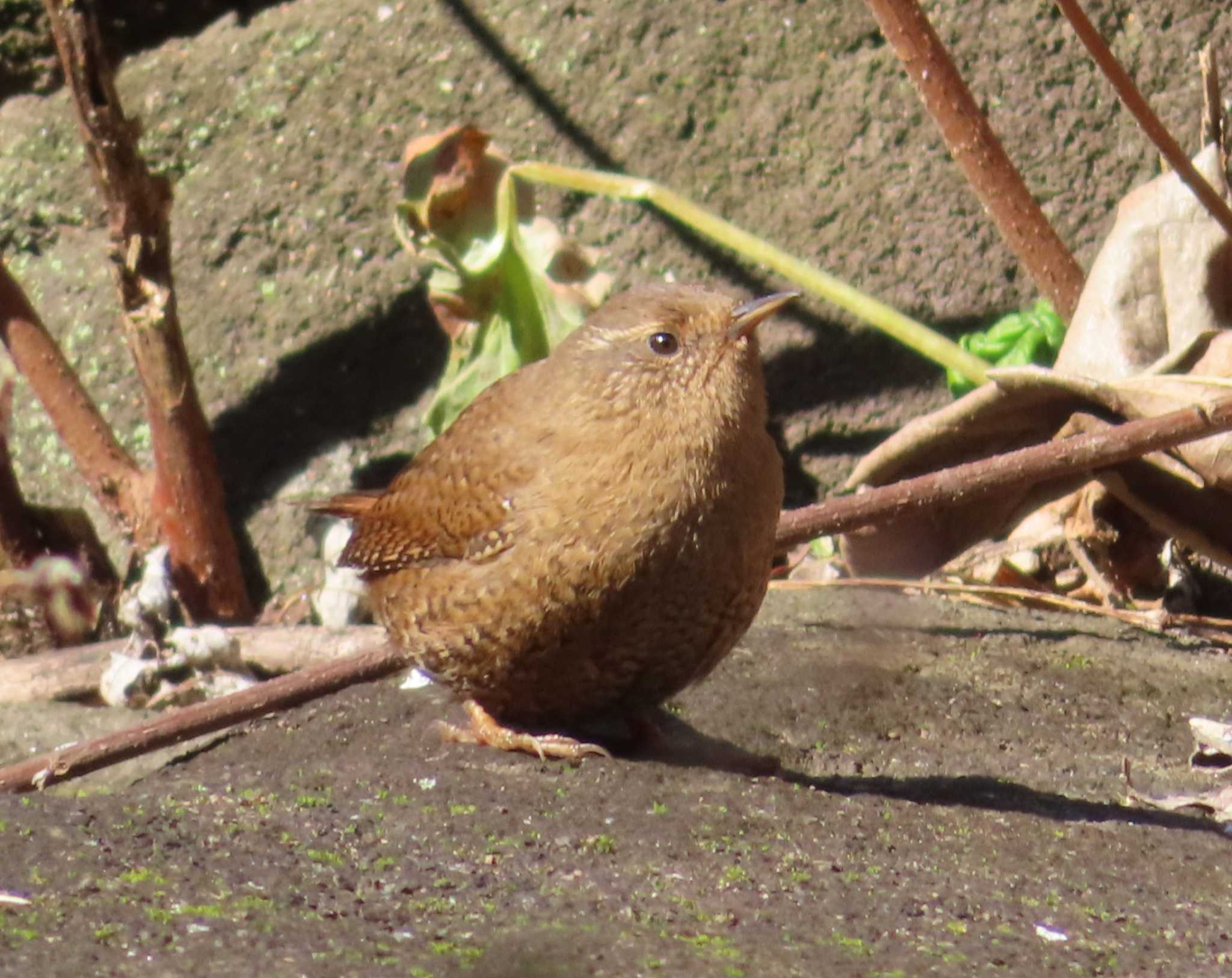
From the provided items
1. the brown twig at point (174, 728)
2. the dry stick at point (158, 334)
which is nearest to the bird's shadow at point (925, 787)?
the brown twig at point (174, 728)

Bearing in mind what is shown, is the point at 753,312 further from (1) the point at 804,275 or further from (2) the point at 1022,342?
(2) the point at 1022,342

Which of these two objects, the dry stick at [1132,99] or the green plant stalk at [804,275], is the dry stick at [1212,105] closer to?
the dry stick at [1132,99]

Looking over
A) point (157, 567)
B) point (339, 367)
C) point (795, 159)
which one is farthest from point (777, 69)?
point (157, 567)

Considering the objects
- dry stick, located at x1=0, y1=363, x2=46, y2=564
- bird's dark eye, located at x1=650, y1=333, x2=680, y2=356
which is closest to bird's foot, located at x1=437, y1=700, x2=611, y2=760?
bird's dark eye, located at x1=650, y1=333, x2=680, y2=356

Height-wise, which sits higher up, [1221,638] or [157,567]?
[157,567]

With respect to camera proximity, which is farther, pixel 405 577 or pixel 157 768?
pixel 157 768

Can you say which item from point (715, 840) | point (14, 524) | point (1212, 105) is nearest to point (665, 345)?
point (715, 840)

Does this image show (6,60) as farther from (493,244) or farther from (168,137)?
(493,244)
